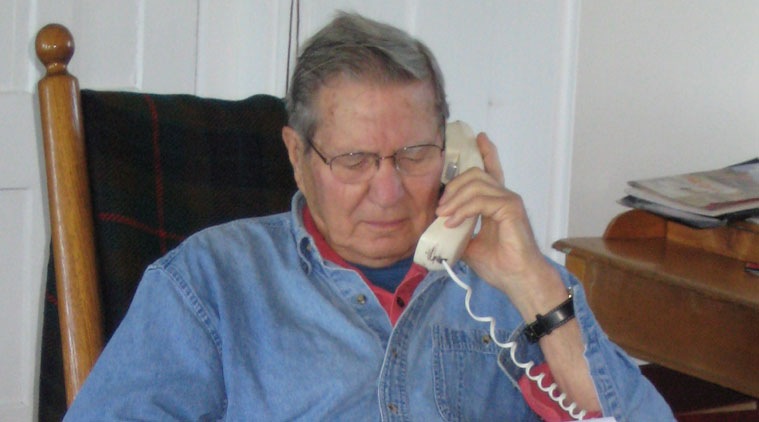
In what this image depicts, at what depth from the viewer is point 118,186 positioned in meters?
1.30

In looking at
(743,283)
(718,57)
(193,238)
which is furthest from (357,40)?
(718,57)

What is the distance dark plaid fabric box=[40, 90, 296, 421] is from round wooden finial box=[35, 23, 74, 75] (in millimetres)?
62

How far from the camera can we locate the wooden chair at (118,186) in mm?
1237

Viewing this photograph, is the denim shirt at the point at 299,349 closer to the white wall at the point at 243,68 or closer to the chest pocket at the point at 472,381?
the chest pocket at the point at 472,381

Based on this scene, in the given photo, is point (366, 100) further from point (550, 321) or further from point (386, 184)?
point (550, 321)

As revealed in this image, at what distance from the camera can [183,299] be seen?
1147 mm

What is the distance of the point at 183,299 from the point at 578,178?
56.0 inches

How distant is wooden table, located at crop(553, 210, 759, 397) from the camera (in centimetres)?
162

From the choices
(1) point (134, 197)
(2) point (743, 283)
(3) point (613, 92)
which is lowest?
(2) point (743, 283)

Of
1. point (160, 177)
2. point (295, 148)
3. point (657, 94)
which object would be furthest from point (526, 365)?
point (657, 94)

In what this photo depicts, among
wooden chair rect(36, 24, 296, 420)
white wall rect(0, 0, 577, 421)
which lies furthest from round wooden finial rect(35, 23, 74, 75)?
white wall rect(0, 0, 577, 421)

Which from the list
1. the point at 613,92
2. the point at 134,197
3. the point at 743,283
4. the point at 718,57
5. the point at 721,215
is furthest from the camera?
the point at 613,92

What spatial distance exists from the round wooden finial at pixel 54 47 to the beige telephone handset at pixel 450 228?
49cm

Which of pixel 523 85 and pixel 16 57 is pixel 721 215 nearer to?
pixel 523 85
